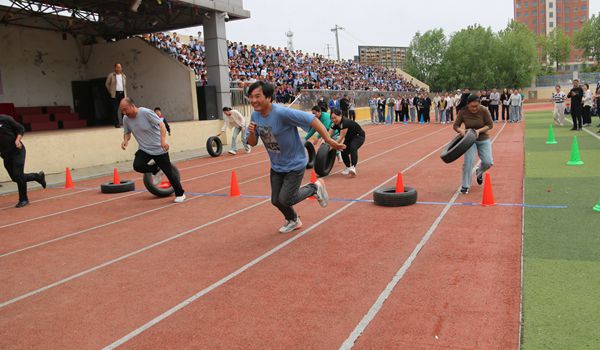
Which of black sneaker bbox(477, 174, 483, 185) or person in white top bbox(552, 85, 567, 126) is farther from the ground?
person in white top bbox(552, 85, 567, 126)

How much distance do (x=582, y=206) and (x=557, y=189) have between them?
1.41 m

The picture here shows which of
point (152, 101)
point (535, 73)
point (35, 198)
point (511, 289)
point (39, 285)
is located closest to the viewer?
point (511, 289)

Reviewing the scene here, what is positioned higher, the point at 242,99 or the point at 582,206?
the point at 242,99

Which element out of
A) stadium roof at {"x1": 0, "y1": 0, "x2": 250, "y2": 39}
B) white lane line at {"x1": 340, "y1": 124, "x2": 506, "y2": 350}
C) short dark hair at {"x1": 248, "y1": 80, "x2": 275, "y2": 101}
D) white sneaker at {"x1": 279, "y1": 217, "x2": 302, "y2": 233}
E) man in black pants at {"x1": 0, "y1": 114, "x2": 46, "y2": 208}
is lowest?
white lane line at {"x1": 340, "y1": 124, "x2": 506, "y2": 350}

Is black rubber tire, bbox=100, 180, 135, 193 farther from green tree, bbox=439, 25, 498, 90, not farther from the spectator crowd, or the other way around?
green tree, bbox=439, 25, 498, 90

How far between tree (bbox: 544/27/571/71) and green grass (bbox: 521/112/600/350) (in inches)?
4574

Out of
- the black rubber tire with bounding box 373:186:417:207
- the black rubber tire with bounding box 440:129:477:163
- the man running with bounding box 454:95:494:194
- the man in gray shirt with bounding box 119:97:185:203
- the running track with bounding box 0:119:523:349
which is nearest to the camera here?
the running track with bounding box 0:119:523:349

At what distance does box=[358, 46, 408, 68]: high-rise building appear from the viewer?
11431 centimetres

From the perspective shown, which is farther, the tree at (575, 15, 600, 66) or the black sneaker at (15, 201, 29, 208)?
the tree at (575, 15, 600, 66)

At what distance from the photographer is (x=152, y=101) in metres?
23.0

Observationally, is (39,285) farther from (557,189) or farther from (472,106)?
(557,189)

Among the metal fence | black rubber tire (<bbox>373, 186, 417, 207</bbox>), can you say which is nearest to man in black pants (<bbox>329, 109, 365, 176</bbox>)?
black rubber tire (<bbox>373, 186, 417, 207</bbox>)

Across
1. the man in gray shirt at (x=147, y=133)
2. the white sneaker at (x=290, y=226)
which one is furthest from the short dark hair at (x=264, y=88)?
the man in gray shirt at (x=147, y=133)

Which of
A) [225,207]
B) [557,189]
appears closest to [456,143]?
[557,189]
